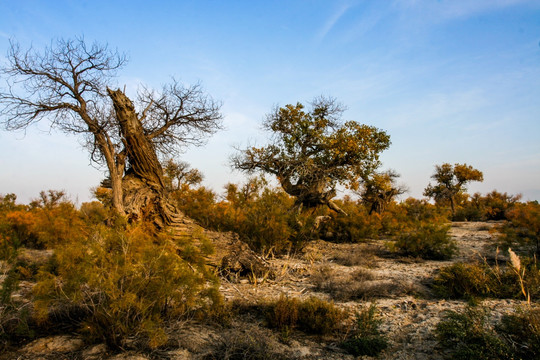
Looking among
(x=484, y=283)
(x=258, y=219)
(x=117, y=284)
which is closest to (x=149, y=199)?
(x=258, y=219)

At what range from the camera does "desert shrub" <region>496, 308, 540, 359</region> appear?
3.28 m

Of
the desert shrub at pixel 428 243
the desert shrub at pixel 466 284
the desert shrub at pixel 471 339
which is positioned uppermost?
the desert shrub at pixel 428 243

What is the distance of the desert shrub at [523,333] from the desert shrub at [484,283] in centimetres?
169

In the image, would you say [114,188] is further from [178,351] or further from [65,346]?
[178,351]

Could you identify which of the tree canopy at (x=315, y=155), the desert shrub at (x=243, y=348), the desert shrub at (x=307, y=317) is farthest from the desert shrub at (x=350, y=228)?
the desert shrub at (x=243, y=348)

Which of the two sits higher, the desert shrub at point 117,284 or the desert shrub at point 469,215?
the desert shrub at point 469,215

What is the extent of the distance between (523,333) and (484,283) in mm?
2370

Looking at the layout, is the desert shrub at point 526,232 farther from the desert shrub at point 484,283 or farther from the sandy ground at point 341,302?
the desert shrub at point 484,283

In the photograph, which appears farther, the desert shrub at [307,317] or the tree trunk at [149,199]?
the tree trunk at [149,199]

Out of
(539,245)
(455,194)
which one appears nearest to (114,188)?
(539,245)

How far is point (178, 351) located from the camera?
382 cm

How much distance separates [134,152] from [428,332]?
298 inches

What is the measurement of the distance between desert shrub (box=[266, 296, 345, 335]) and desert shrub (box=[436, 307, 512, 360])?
52.3 inches

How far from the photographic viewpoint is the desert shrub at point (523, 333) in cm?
328
